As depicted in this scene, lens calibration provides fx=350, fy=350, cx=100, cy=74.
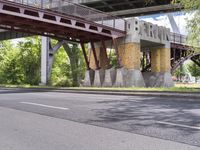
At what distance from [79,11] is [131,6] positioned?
1729 centimetres

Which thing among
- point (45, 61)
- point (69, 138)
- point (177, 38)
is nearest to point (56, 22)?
point (45, 61)

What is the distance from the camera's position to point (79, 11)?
114 ft

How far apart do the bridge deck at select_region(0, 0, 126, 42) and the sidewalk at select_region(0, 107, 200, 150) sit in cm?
2045

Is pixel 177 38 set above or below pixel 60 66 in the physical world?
above

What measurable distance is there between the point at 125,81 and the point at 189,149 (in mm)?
30636

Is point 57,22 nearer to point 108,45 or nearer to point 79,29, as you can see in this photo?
point 79,29

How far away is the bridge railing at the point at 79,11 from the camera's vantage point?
31612mm

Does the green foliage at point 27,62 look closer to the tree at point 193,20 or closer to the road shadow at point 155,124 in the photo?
the tree at point 193,20

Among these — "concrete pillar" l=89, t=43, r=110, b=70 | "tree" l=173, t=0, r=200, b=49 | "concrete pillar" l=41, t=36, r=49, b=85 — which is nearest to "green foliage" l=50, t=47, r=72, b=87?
"concrete pillar" l=41, t=36, r=49, b=85

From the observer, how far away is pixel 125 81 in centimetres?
3650

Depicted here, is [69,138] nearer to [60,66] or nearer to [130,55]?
[130,55]

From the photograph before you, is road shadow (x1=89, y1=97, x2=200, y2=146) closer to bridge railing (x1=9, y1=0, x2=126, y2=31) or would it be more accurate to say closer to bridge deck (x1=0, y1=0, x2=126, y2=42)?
bridge deck (x1=0, y1=0, x2=126, y2=42)

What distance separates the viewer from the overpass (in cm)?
4732

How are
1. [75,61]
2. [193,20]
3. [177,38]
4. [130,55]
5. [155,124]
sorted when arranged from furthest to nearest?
[75,61]
[177,38]
[130,55]
[193,20]
[155,124]
